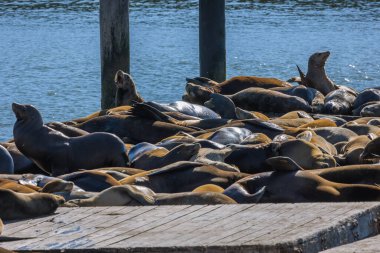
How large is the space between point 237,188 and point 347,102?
521 centimetres

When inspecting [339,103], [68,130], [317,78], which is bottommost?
[317,78]

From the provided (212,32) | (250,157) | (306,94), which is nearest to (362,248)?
(250,157)

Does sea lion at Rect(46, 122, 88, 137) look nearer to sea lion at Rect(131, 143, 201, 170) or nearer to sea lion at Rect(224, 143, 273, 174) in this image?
sea lion at Rect(131, 143, 201, 170)

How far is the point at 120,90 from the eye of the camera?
11.0 meters

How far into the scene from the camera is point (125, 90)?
36.0ft

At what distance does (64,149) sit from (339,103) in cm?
379

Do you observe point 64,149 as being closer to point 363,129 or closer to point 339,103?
point 363,129

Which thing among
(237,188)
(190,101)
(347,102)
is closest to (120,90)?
(190,101)

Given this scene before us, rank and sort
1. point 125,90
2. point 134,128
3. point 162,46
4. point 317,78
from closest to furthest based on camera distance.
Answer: point 134,128 → point 125,90 → point 317,78 → point 162,46

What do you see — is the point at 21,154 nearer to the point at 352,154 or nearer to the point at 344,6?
the point at 352,154

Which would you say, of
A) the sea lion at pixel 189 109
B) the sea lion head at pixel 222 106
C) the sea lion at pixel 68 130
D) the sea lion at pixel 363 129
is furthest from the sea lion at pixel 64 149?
the sea lion head at pixel 222 106

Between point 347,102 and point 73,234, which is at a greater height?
point 73,234

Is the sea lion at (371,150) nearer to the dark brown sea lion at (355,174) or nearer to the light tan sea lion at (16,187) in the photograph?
the dark brown sea lion at (355,174)

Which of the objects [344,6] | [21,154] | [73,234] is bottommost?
[344,6]
